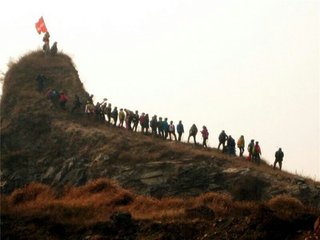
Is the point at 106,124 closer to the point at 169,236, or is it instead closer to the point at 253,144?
the point at 253,144

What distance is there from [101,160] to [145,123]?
4.40 m

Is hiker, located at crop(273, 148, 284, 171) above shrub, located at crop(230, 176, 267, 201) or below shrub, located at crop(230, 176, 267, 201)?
above

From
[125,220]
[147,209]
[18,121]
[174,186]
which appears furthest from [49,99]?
[125,220]

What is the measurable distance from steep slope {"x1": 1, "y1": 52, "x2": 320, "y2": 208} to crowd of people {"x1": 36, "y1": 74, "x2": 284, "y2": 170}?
45cm

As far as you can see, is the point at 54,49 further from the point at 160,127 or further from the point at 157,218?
the point at 157,218

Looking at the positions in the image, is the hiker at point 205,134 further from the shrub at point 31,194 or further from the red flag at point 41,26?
the red flag at point 41,26

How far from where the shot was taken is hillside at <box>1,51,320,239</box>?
88.6 ft

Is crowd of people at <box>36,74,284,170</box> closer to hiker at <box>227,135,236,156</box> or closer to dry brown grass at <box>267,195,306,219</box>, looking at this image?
hiker at <box>227,135,236,156</box>

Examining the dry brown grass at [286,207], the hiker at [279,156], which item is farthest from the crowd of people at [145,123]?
the dry brown grass at [286,207]

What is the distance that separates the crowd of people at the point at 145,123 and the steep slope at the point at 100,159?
0.45 m

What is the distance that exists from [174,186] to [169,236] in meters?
7.58

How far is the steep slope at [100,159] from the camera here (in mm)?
27188

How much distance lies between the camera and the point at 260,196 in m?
26.4

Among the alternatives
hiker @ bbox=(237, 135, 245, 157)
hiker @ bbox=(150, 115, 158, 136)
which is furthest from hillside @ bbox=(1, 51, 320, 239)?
hiker @ bbox=(237, 135, 245, 157)
